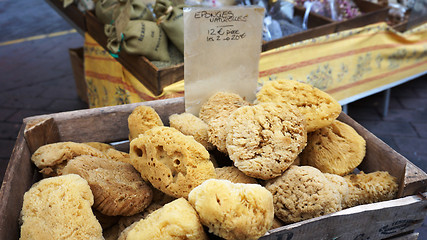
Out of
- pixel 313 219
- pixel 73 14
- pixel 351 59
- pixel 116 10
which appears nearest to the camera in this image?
pixel 313 219

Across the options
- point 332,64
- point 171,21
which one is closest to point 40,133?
point 171,21

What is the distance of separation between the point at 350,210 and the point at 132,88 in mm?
1593

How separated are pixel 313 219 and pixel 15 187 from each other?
903 millimetres

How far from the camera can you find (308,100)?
1245mm

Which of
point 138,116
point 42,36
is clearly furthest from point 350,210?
point 42,36

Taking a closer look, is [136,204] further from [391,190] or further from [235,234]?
[391,190]

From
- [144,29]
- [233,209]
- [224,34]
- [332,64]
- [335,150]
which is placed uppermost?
[224,34]

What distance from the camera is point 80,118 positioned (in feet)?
4.65

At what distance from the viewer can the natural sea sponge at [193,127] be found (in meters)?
1.27

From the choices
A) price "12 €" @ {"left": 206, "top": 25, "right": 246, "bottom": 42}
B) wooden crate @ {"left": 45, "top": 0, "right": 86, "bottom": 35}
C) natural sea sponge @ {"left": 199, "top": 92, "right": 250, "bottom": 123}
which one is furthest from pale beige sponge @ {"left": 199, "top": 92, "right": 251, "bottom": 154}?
wooden crate @ {"left": 45, "top": 0, "right": 86, "bottom": 35}

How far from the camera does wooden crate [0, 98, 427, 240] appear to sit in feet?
3.17

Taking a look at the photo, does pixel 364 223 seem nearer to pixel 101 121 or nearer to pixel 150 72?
pixel 101 121

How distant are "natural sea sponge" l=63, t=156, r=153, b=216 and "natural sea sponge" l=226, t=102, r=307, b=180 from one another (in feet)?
1.03

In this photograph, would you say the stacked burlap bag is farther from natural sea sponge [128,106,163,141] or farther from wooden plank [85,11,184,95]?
natural sea sponge [128,106,163,141]
